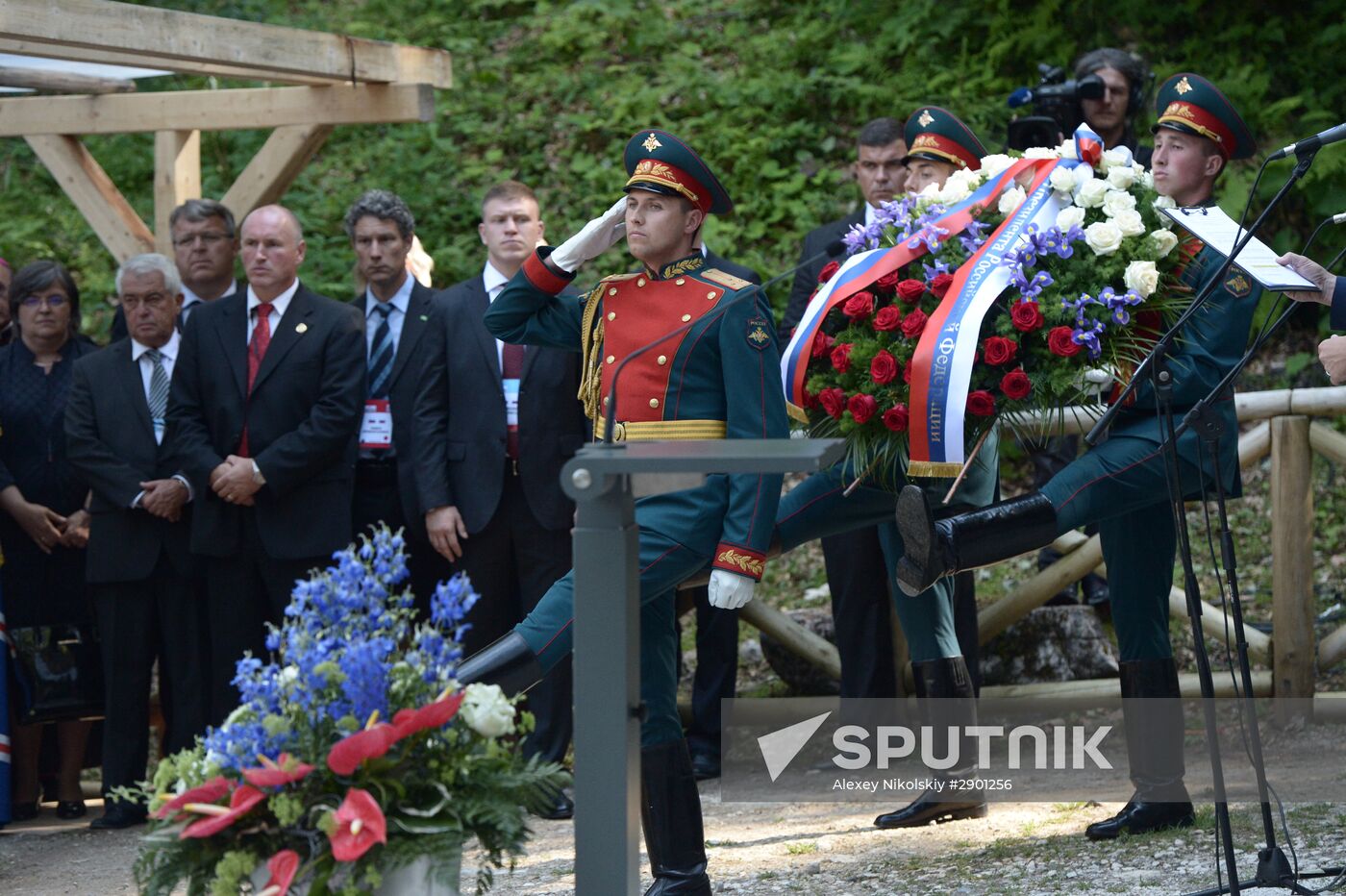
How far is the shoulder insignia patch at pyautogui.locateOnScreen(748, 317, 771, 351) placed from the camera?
156 inches

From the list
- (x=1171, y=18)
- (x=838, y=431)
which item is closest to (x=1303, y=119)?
(x=1171, y=18)

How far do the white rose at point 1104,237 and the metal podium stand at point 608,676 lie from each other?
1776 mm

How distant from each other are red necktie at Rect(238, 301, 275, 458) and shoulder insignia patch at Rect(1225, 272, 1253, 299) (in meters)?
3.23

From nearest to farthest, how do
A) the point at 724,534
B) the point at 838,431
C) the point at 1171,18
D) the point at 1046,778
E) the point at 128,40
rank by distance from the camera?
the point at 724,534 < the point at 838,431 < the point at 1046,778 < the point at 128,40 < the point at 1171,18

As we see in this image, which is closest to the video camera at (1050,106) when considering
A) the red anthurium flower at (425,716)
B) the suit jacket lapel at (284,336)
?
the suit jacket lapel at (284,336)

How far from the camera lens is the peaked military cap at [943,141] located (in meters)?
5.06

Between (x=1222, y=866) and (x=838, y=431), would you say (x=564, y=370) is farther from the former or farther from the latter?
(x=1222, y=866)

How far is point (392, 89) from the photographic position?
21.9 ft

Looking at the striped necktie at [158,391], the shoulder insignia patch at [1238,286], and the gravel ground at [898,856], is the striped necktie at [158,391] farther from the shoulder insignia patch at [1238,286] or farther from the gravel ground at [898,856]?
the shoulder insignia patch at [1238,286]

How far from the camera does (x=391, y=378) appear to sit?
19.5 ft

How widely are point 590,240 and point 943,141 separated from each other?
56.8 inches

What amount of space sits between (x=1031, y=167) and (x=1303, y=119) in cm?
516

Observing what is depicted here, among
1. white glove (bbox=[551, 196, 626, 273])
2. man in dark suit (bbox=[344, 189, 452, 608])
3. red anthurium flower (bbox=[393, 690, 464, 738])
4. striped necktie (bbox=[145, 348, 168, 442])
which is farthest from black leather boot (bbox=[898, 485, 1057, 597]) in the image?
striped necktie (bbox=[145, 348, 168, 442])

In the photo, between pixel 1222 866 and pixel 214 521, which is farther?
pixel 214 521
